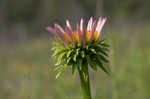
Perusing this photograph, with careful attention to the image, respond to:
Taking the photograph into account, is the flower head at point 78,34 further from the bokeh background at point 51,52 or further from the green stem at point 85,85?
the bokeh background at point 51,52

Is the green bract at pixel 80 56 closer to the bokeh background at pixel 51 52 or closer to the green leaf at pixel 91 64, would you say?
the green leaf at pixel 91 64

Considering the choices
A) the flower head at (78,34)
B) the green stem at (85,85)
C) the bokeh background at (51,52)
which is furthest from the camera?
the bokeh background at (51,52)

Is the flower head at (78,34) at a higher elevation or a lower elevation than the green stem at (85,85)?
higher

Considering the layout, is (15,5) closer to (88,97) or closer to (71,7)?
(71,7)

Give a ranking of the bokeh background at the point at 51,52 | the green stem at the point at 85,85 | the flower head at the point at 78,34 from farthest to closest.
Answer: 1. the bokeh background at the point at 51,52
2. the flower head at the point at 78,34
3. the green stem at the point at 85,85

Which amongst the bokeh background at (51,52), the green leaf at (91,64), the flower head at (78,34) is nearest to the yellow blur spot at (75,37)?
the flower head at (78,34)

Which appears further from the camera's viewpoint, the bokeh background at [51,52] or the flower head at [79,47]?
the bokeh background at [51,52]

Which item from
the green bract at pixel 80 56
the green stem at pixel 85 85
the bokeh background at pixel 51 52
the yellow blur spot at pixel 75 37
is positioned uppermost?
the bokeh background at pixel 51 52

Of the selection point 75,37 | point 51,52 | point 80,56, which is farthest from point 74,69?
point 51,52

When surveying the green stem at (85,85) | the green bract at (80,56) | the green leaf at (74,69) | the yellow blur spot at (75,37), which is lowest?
the green stem at (85,85)

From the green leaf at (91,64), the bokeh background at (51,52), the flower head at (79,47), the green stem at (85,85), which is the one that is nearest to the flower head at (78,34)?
the flower head at (79,47)
